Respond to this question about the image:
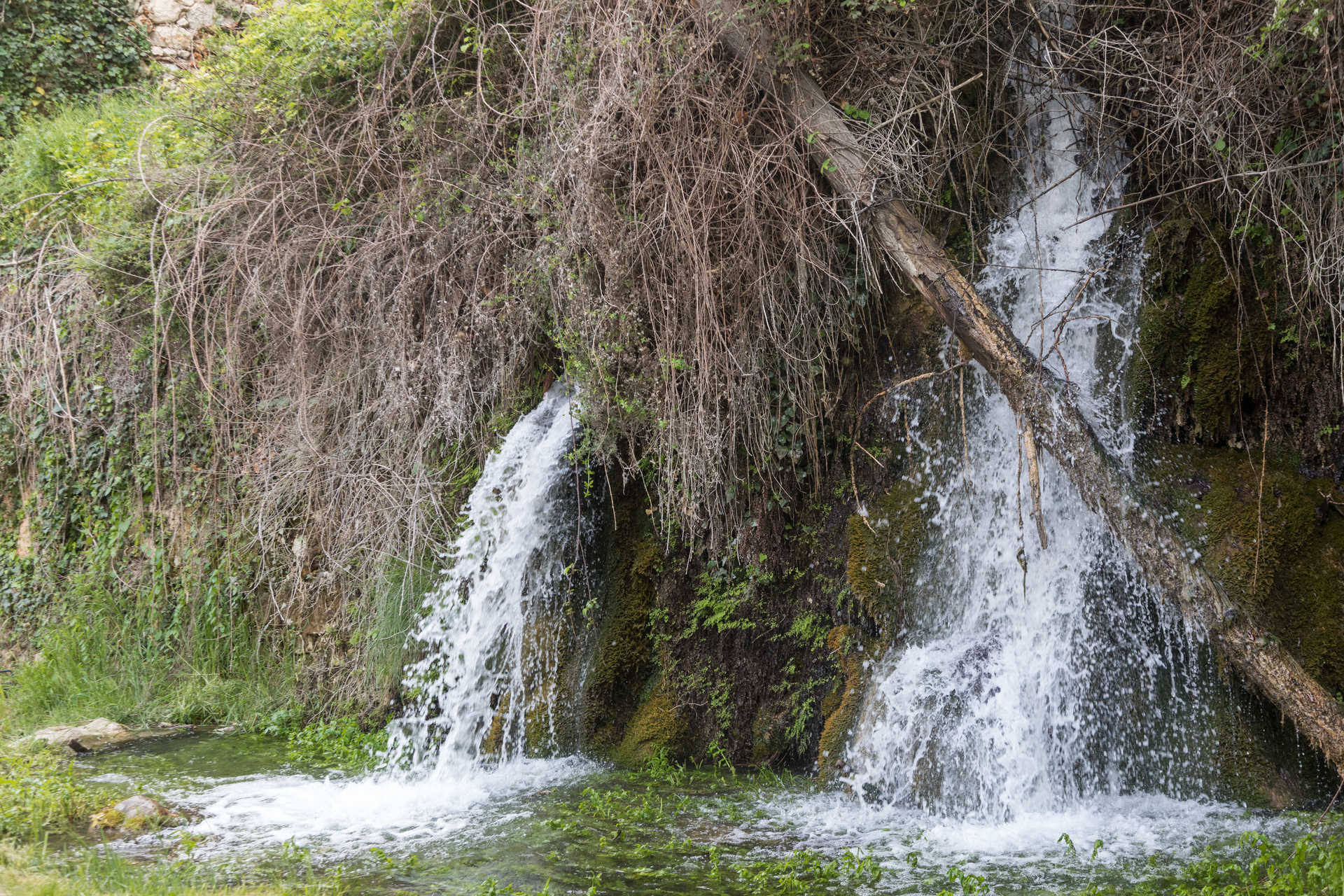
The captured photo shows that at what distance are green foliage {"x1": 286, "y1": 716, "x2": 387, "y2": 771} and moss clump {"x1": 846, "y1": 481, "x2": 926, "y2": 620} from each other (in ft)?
10.4

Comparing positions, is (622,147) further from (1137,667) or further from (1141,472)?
(1137,667)

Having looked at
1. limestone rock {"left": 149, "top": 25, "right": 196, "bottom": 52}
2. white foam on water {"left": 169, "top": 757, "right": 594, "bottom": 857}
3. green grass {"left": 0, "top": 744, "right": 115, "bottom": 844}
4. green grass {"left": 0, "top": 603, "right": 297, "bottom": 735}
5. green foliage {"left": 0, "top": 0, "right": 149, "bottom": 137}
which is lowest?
white foam on water {"left": 169, "top": 757, "right": 594, "bottom": 857}

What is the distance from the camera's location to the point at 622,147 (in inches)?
210

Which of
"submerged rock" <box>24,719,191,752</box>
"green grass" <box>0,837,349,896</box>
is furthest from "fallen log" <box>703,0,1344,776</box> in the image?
"submerged rock" <box>24,719,191,752</box>

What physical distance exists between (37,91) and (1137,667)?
42.7 feet

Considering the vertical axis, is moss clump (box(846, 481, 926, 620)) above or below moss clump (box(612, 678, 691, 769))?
above

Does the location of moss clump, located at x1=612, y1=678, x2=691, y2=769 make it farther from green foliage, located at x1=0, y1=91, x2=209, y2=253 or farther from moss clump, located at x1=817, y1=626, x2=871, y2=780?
green foliage, located at x1=0, y1=91, x2=209, y2=253

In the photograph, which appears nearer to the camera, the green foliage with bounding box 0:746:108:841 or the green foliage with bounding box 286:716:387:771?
the green foliage with bounding box 0:746:108:841

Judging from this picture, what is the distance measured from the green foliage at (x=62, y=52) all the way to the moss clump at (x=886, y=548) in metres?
11.2

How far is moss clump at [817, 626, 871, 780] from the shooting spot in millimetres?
4879

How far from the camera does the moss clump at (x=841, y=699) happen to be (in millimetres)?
4879

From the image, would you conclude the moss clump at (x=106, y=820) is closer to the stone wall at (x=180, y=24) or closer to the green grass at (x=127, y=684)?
the green grass at (x=127, y=684)

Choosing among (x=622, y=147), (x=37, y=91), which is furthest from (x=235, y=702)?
(x=37, y=91)

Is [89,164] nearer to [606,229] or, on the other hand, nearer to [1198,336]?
[606,229]
